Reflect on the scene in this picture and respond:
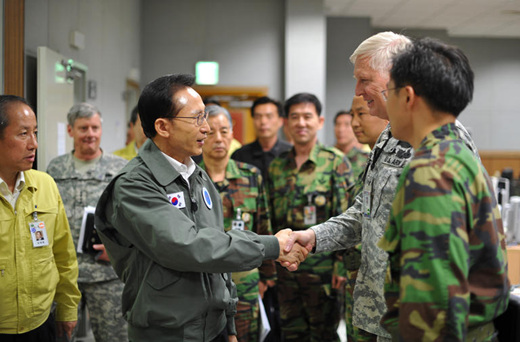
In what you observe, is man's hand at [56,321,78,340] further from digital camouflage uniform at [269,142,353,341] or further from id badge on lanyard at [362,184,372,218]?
id badge on lanyard at [362,184,372,218]

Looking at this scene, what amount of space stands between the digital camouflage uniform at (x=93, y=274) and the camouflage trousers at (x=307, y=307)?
1.02 metres

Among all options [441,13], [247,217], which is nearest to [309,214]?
[247,217]

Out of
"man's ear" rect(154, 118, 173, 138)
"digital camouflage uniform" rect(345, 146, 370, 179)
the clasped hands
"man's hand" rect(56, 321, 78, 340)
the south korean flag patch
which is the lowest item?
"man's hand" rect(56, 321, 78, 340)

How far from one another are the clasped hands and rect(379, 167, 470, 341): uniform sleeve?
0.84 metres

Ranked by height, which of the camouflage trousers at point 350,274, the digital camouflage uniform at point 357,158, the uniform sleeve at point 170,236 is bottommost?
the camouflage trousers at point 350,274

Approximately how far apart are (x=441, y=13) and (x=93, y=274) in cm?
701

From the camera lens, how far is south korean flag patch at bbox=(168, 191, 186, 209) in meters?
1.64

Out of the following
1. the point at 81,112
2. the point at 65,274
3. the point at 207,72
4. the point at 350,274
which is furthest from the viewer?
the point at 207,72

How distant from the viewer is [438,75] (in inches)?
45.5

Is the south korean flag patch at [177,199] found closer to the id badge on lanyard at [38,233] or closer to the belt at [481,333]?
the id badge on lanyard at [38,233]

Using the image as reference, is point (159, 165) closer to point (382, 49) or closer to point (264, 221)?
point (382, 49)

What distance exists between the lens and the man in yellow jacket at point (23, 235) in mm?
1979

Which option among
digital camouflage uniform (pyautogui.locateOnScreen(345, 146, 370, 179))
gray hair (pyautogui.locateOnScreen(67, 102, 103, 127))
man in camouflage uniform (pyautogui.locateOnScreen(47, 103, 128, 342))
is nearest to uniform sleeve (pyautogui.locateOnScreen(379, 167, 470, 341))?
man in camouflage uniform (pyautogui.locateOnScreen(47, 103, 128, 342))

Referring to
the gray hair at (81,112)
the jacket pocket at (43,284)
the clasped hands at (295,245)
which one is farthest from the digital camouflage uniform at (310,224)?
the jacket pocket at (43,284)
